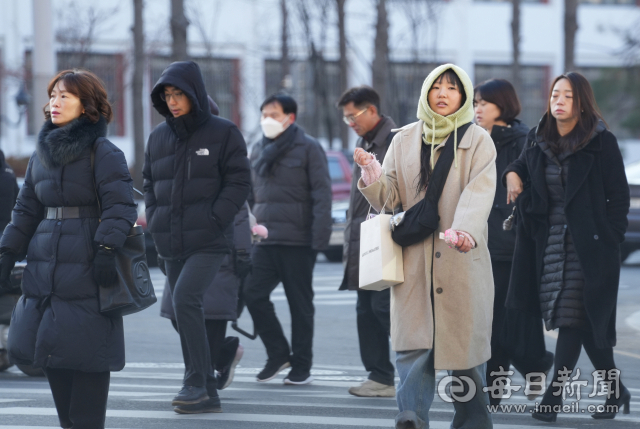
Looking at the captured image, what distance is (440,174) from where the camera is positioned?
4875 millimetres

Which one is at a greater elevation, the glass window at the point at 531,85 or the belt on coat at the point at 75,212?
the glass window at the point at 531,85

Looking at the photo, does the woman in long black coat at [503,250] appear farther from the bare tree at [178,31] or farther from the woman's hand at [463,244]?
the bare tree at [178,31]

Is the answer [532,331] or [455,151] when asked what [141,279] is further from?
[532,331]

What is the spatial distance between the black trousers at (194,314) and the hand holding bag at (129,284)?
980 mm

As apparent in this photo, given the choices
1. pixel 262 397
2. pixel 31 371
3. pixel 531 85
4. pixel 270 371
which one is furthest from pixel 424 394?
pixel 531 85

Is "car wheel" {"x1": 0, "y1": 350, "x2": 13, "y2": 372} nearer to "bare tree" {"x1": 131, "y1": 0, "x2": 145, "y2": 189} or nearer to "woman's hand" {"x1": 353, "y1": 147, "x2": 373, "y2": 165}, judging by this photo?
"woman's hand" {"x1": 353, "y1": 147, "x2": 373, "y2": 165}

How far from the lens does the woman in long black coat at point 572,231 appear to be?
18.3 ft

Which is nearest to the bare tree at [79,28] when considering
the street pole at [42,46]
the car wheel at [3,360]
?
the street pole at [42,46]

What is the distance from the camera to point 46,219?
191 inches

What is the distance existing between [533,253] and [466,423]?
4.10ft

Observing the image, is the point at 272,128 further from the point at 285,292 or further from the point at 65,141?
the point at 65,141

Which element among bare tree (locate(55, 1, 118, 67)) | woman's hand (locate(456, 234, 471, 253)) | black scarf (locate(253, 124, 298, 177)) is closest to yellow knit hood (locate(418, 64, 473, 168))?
woman's hand (locate(456, 234, 471, 253))

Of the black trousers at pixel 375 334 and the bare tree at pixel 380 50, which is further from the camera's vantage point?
the bare tree at pixel 380 50

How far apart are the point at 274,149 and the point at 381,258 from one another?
9.17 feet
